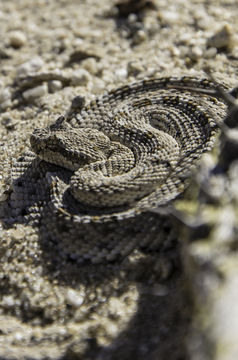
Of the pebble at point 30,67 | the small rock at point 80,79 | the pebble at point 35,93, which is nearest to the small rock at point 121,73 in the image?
the small rock at point 80,79

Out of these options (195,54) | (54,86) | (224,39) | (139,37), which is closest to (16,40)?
(54,86)

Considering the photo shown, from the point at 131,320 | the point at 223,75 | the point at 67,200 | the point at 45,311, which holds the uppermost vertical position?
the point at 223,75

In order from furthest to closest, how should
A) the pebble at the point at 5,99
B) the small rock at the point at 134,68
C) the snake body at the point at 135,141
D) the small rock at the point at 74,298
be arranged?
the small rock at the point at 134,68, the pebble at the point at 5,99, the snake body at the point at 135,141, the small rock at the point at 74,298

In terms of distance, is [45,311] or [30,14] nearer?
[45,311]

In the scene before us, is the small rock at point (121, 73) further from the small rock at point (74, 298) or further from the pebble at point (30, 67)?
the small rock at point (74, 298)

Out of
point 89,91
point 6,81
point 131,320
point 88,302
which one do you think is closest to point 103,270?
point 88,302

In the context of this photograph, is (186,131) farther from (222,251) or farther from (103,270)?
(222,251)
